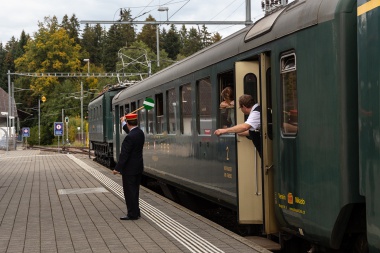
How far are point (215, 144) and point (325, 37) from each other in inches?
168

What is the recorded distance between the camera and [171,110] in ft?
46.2

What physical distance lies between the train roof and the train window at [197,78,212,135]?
1.00 ft

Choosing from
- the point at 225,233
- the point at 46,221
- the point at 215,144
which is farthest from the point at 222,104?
the point at 46,221

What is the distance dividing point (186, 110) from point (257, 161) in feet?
14.4

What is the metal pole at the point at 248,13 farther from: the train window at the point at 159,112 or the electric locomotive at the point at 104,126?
the electric locomotive at the point at 104,126

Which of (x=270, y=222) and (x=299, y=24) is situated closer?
(x=299, y=24)

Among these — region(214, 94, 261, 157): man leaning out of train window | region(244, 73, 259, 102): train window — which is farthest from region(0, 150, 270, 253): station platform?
region(244, 73, 259, 102): train window

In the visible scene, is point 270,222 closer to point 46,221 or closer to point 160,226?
point 160,226

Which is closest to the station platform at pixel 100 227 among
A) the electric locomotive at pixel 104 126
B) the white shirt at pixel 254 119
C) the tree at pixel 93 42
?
the white shirt at pixel 254 119

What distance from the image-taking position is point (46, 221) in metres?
11.2

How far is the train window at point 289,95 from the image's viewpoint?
23.8 ft

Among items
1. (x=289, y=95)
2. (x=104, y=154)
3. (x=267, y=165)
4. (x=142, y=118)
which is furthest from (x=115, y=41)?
(x=289, y=95)

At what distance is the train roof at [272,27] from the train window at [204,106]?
1.00 feet

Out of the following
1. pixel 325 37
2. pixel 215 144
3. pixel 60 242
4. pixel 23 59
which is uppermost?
pixel 23 59
